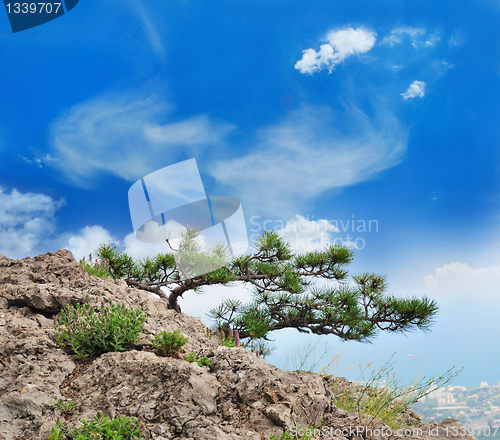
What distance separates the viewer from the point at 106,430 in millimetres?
3246

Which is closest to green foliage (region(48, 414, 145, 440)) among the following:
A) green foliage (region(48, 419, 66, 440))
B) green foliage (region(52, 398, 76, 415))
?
green foliage (region(48, 419, 66, 440))

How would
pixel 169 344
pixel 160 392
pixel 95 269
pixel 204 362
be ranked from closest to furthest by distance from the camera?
1. pixel 160 392
2. pixel 204 362
3. pixel 169 344
4. pixel 95 269

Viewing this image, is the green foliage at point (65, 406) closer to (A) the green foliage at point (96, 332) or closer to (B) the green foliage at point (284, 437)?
(A) the green foliage at point (96, 332)

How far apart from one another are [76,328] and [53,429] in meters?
1.36

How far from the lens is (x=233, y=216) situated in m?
7.97

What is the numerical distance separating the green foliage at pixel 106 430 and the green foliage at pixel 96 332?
105 cm

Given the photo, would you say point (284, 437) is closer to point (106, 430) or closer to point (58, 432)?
point (106, 430)

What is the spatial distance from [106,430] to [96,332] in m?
1.45

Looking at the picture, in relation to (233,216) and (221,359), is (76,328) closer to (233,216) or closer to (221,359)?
(221,359)

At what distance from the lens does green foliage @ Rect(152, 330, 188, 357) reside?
4391 millimetres

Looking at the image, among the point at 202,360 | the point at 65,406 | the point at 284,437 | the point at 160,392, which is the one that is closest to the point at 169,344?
the point at 202,360

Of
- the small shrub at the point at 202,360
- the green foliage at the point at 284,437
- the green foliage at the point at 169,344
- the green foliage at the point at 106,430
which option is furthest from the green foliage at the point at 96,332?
the green foliage at the point at 284,437

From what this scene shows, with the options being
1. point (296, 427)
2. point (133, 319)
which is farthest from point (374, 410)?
point (133, 319)

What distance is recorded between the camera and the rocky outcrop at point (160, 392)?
338cm
